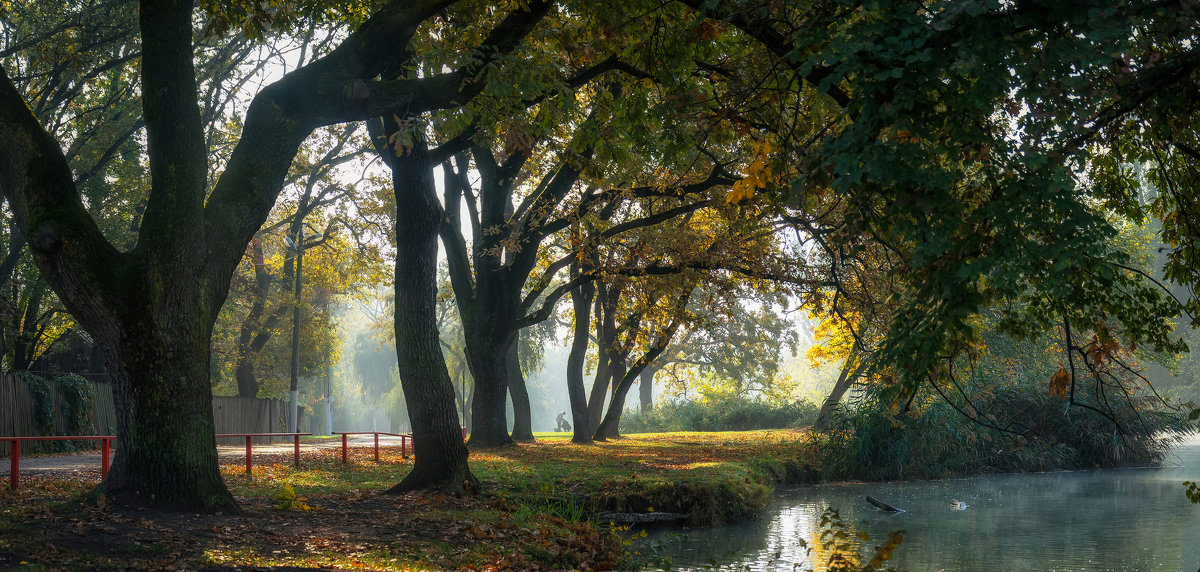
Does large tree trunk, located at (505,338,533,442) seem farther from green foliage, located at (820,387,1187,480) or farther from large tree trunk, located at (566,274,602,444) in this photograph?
green foliage, located at (820,387,1187,480)

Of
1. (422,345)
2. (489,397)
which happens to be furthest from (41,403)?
(422,345)

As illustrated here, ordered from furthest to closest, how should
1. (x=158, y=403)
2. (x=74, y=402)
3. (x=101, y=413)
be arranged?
1. (x=101, y=413)
2. (x=74, y=402)
3. (x=158, y=403)

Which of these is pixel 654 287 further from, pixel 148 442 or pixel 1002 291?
pixel 1002 291

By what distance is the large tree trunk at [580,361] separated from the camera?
83.8ft

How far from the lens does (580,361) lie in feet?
88.3

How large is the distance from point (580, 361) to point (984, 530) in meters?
15.0

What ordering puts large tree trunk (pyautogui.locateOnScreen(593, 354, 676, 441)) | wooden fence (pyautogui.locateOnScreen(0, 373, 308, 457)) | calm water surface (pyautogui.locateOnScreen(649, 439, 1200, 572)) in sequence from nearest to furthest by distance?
calm water surface (pyautogui.locateOnScreen(649, 439, 1200, 572)) < wooden fence (pyautogui.locateOnScreen(0, 373, 308, 457)) < large tree trunk (pyautogui.locateOnScreen(593, 354, 676, 441))

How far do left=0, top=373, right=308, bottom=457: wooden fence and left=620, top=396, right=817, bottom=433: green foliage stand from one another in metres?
16.9

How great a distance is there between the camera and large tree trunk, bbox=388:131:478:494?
11.9 m

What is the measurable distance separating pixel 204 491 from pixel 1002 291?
7.27 metres

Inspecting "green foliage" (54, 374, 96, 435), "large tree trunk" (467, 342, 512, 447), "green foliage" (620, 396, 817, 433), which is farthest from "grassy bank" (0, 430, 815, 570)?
"green foliage" (620, 396, 817, 433)

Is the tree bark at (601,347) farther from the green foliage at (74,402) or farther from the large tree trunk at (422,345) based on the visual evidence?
the green foliage at (74,402)

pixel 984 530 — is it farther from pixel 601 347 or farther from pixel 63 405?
pixel 63 405

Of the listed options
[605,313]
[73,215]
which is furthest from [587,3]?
[605,313]
